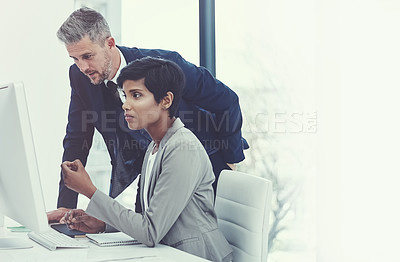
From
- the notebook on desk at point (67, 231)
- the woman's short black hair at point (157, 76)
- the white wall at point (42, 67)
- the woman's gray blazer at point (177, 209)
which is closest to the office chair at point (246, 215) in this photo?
the woman's gray blazer at point (177, 209)

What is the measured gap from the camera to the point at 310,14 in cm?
303

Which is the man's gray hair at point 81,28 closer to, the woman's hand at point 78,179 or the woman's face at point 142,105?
the woman's face at point 142,105

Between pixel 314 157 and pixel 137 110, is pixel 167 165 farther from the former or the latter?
pixel 314 157

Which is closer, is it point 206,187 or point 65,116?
point 206,187

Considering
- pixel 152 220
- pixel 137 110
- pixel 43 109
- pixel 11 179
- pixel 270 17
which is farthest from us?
pixel 270 17

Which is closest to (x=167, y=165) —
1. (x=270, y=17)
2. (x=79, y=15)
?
(x=79, y=15)

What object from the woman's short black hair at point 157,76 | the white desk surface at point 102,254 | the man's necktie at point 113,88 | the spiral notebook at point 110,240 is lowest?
the spiral notebook at point 110,240

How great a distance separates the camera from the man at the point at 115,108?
9.77ft

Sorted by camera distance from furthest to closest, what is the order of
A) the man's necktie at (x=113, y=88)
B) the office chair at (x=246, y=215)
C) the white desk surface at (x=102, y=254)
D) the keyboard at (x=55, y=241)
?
the man's necktie at (x=113, y=88) → the office chair at (x=246, y=215) → the keyboard at (x=55, y=241) → the white desk surface at (x=102, y=254)

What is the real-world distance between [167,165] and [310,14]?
1.62 metres

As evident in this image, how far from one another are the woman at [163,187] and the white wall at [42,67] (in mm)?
1093

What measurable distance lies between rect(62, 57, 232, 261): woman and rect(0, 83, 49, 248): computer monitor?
1.09 feet

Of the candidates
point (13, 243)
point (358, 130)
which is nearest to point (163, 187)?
point (13, 243)

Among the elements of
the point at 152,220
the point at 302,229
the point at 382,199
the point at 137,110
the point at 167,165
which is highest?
the point at 137,110
